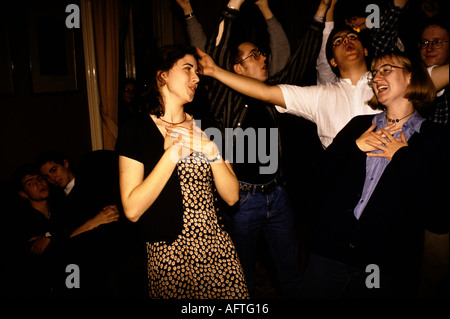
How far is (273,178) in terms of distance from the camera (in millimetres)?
2082

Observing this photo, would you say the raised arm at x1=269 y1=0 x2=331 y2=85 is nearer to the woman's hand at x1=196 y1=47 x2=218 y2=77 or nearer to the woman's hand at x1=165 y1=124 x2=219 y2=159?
the woman's hand at x1=196 y1=47 x2=218 y2=77

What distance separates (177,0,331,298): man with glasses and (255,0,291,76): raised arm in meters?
0.18

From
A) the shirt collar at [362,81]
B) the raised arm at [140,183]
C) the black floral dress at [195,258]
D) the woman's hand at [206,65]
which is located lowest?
the black floral dress at [195,258]

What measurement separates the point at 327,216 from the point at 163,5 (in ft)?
14.2

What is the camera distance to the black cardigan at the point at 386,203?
1263 mm

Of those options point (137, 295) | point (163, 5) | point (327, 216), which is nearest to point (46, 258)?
point (137, 295)

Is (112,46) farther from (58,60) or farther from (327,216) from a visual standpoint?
(327,216)

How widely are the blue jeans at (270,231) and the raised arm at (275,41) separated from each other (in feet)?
2.98

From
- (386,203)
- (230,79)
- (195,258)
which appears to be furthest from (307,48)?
(195,258)

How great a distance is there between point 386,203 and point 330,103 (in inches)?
28.7

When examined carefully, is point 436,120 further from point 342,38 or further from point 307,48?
point 307,48

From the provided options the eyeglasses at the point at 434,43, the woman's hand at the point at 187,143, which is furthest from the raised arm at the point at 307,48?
the woman's hand at the point at 187,143

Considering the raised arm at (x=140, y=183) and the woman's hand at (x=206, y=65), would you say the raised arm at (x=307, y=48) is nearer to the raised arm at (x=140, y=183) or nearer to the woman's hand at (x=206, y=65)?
the woman's hand at (x=206, y=65)
